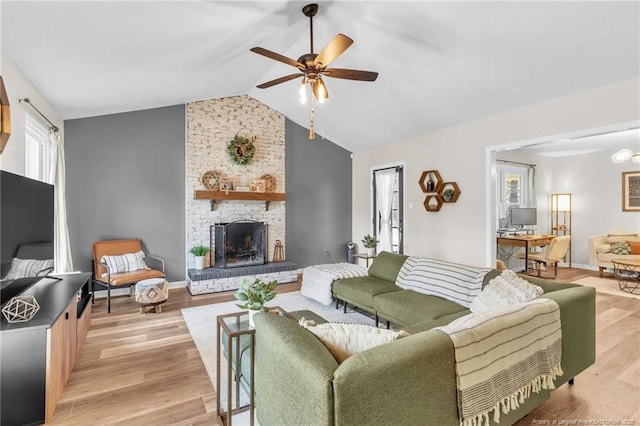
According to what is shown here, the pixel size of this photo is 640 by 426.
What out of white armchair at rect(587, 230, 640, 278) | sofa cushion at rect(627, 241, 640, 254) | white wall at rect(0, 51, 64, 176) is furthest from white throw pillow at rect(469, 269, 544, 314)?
sofa cushion at rect(627, 241, 640, 254)

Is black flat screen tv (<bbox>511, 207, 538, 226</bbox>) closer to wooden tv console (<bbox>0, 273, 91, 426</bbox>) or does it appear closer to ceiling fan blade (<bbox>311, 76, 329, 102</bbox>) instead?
ceiling fan blade (<bbox>311, 76, 329, 102</bbox>)

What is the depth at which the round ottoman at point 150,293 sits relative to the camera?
3984 mm

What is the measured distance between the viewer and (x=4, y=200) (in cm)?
211

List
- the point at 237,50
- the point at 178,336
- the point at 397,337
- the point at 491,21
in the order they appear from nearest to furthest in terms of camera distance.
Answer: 1. the point at 397,337
2. the point at 491,21
3. the point at 178,336
4. the point at 237,50

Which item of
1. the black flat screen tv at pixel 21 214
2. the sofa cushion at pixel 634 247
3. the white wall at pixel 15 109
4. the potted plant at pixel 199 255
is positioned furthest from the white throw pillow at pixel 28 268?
the sofa cushion at pixel 634 247

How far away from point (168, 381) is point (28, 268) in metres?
1.38

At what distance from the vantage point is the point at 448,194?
4996mm

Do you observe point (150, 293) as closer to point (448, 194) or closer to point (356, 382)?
point (356, 382)

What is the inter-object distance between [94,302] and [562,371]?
5385 mm

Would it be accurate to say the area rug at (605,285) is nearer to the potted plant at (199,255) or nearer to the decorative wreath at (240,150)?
the decorative wreath at (240,150)

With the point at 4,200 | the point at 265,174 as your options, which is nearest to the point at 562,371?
the point at 4,200

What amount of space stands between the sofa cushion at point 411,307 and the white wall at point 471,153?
1.89 metres

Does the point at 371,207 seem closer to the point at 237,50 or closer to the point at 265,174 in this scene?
the point at 265,174

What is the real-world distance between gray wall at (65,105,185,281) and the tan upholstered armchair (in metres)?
0.24
